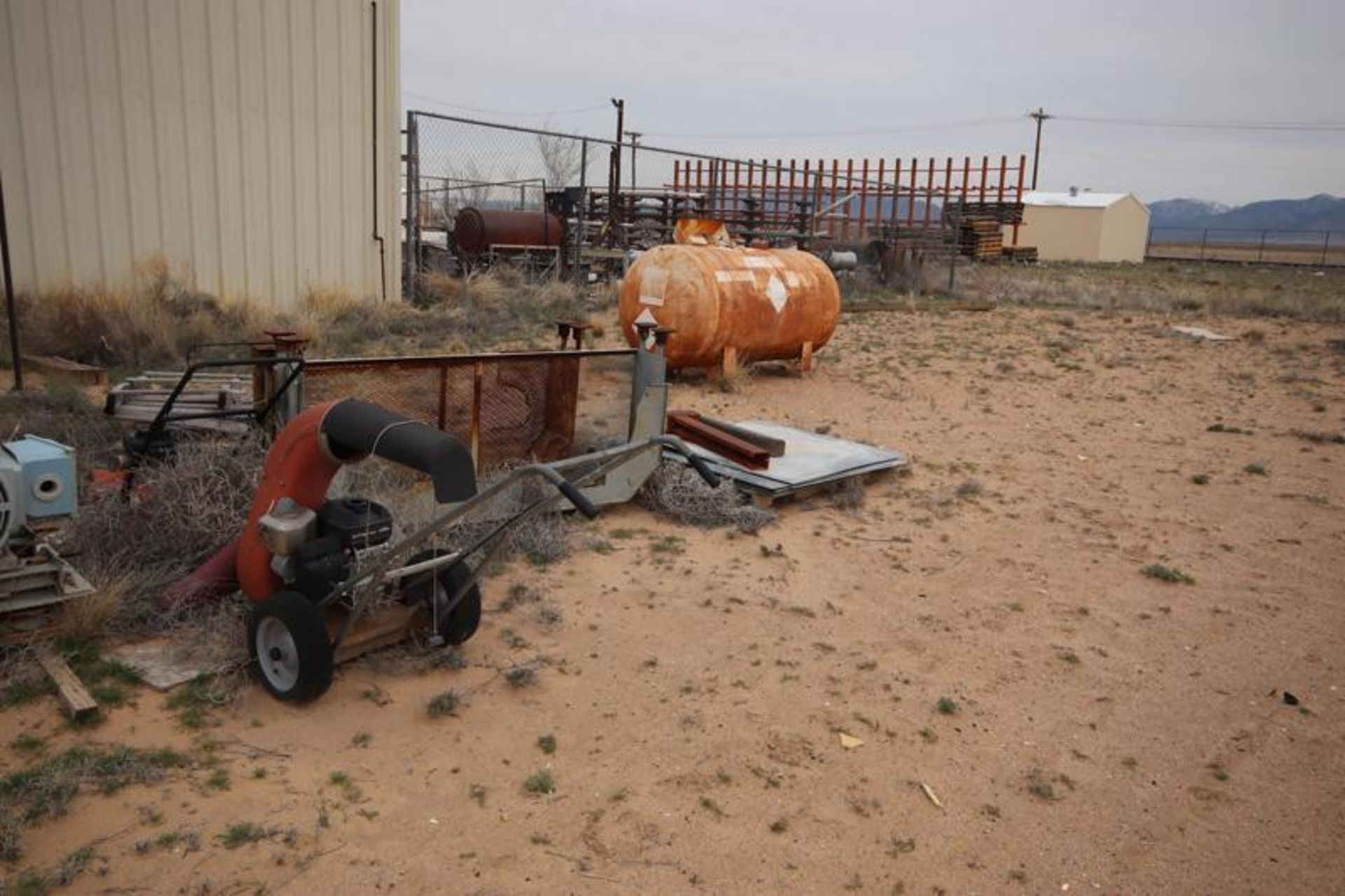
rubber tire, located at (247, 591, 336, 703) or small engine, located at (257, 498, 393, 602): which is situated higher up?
small engine, located at (257, 498, 393, 602)

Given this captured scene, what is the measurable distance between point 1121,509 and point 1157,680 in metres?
2.69

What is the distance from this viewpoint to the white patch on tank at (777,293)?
33.9ft

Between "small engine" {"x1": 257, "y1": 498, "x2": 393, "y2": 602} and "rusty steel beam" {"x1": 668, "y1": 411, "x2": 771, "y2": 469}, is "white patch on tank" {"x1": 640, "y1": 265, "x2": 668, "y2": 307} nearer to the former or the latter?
"rusty steel beam" {"x1": 668, "y1": 411, "x2": 771, "y2": 469}

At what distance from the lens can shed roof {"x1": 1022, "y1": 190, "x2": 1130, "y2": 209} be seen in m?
44.8

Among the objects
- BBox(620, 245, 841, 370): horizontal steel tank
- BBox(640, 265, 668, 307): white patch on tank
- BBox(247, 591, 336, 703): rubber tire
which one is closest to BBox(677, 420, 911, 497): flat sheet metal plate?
BBox(620, 245, 841, 370): horizontal steel tank

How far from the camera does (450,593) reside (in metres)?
4.06

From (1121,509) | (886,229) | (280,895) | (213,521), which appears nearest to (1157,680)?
(1121,509)

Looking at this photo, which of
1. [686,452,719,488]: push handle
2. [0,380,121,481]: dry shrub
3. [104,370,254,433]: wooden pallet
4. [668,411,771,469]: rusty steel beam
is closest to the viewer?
[686,452,719,488]: push handle

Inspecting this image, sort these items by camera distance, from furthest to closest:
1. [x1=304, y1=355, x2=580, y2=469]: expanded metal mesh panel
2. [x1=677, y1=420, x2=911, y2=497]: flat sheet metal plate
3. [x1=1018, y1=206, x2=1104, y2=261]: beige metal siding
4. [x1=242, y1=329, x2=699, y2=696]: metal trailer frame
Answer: [x1=1018, y1=206, x2=1104, y2=261]: beige metal siding < [x1=677, y1=420, x2=911, y2=497]: flat sheet metal plate < [x1=304, y1=355, x2=580, y2=469]: expanded metal mesh panel < [x1=242, y1=329, x2=699, y2=696]: metal trailer frame

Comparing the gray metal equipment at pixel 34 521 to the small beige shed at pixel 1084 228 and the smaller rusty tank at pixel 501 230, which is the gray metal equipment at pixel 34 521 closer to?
the smaller rusty tank at pixel 501 230

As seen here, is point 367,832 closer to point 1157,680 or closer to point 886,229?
point 1157,680

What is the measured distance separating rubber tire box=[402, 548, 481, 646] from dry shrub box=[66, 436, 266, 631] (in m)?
1.17

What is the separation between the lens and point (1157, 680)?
4.35 m

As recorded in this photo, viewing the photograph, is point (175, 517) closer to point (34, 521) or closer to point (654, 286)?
point (34, 521)
